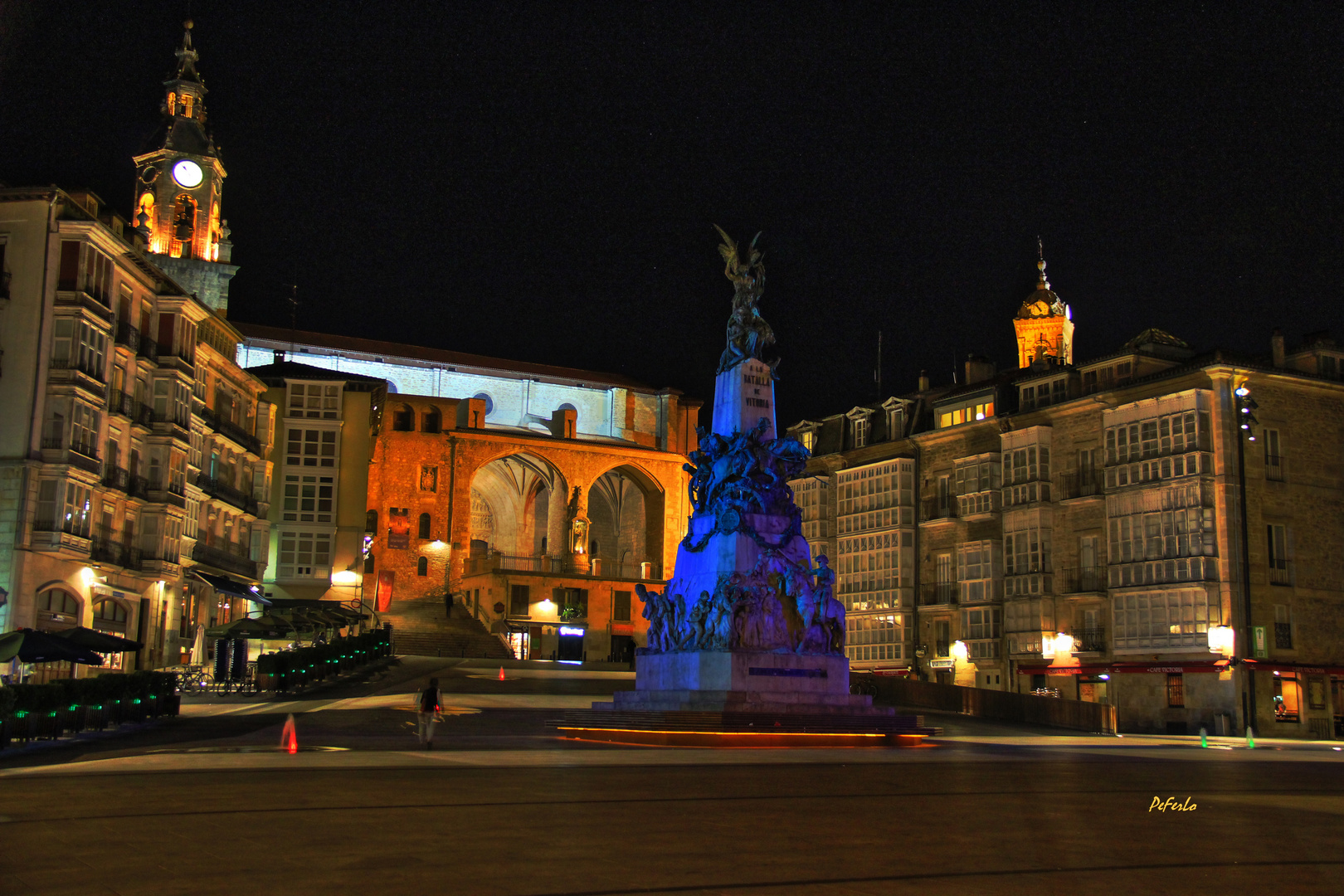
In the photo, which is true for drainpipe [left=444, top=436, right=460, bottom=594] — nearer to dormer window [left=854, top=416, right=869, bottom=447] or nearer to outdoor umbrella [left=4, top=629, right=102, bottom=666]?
dormer window [left=854, top=416, right=869, bottom=447]

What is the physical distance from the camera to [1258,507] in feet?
142

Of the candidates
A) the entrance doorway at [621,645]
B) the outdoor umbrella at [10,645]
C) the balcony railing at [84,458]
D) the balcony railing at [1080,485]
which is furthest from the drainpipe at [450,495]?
the outdoor umbrella at [10,645]

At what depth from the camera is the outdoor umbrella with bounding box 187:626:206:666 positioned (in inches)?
1833

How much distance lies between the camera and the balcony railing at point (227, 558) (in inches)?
1854

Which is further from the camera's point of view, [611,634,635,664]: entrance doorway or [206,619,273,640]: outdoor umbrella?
[611,634,635,664]: entrance doorway

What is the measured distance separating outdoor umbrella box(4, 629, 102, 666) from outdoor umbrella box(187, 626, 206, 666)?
21338mm

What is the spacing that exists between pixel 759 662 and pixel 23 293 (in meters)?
24.3

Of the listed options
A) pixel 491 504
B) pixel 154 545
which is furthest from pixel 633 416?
pixel 154 545

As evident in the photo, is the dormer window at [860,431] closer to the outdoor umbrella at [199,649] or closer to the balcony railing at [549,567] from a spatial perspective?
the balcony railing at [549,567]

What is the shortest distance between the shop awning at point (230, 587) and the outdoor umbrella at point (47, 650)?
68.7 feet

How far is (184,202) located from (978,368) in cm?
3903

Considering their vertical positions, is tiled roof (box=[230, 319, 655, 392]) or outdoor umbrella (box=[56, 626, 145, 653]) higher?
tiled roof (box=[230, 319, 655, 392])

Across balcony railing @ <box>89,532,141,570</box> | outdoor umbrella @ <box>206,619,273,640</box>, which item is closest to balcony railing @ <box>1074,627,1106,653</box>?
outdoor umbrella @ <box>206,619,273,640</box>

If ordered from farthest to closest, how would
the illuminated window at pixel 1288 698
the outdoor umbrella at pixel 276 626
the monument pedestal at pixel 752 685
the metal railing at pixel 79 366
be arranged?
the illuminated window at pixel 1288 698 → the metal railing at pixel 79 366 → the outdoor umbrella at pixel 276 626 → the monument pedestal at pixel 752 685
